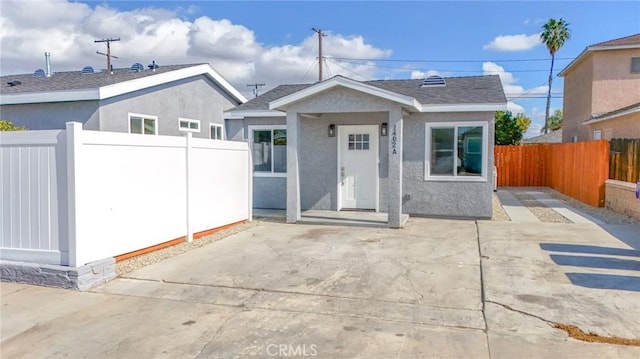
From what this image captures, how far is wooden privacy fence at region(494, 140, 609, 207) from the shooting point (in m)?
13.5

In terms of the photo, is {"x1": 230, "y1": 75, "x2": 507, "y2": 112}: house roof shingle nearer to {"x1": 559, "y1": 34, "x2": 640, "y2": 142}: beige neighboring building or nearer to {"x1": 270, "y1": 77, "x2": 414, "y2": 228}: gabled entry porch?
{"x1": 270, "y1": 77, "x2": 414, "y2": 228}: gabled entry porch

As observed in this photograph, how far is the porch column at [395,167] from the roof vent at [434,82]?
136 inches

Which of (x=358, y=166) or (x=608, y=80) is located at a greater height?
(x=608, y=80)

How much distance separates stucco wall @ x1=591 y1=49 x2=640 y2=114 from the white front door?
1252 cm

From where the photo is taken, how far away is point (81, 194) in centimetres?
603

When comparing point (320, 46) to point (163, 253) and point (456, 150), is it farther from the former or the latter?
point (163, 253)

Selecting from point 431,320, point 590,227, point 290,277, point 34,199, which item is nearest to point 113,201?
point 34,199

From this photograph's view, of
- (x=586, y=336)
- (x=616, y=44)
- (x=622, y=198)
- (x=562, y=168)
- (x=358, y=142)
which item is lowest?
(x=586, y=336)

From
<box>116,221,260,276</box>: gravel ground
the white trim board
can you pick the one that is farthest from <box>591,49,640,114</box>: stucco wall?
<box>116,221,260,276</box>: gravel ground

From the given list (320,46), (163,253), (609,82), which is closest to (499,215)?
(163,253)

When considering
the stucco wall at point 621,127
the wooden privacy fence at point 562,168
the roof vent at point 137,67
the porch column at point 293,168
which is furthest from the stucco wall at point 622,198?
the roof vent at point 137,67

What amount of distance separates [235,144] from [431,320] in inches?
270

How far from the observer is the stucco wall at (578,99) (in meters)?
19.7

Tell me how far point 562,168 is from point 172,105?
15.4 metres
